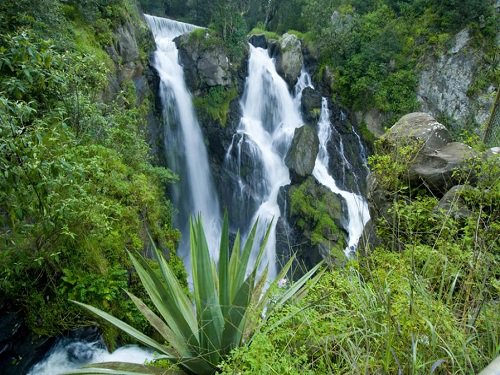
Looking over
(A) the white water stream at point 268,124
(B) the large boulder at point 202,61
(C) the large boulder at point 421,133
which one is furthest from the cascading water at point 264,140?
(C) the large boulder at point 421,133

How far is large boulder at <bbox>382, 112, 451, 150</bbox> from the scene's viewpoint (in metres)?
5.07

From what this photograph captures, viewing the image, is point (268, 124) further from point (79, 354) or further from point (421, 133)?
point (79, 354)

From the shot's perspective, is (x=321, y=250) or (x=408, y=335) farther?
(x=321, y=250)

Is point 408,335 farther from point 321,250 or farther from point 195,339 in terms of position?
point 321,250

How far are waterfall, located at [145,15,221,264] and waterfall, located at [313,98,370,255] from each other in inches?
168

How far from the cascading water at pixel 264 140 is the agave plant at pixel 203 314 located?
778 cm

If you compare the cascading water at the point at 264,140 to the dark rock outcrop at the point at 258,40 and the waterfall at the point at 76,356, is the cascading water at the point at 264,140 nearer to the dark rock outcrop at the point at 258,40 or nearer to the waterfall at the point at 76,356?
the dark rock outcrop at the point at 258,40

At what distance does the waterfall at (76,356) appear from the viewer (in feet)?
10.3

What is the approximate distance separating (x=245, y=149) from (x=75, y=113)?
8.68 meters

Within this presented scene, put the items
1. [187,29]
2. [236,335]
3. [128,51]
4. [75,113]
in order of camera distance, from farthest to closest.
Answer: [187,29] < [128,51] < [75,113] < [236,335]

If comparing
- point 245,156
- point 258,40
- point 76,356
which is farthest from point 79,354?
point 258,40

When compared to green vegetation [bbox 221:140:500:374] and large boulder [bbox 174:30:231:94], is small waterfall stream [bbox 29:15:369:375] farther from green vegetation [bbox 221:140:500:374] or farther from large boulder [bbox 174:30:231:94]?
green vegetation [bbox 221:140:500:374]

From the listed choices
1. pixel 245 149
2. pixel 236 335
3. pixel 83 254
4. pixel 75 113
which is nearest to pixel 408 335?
pixel 236 335

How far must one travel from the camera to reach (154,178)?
6645 millimetres
